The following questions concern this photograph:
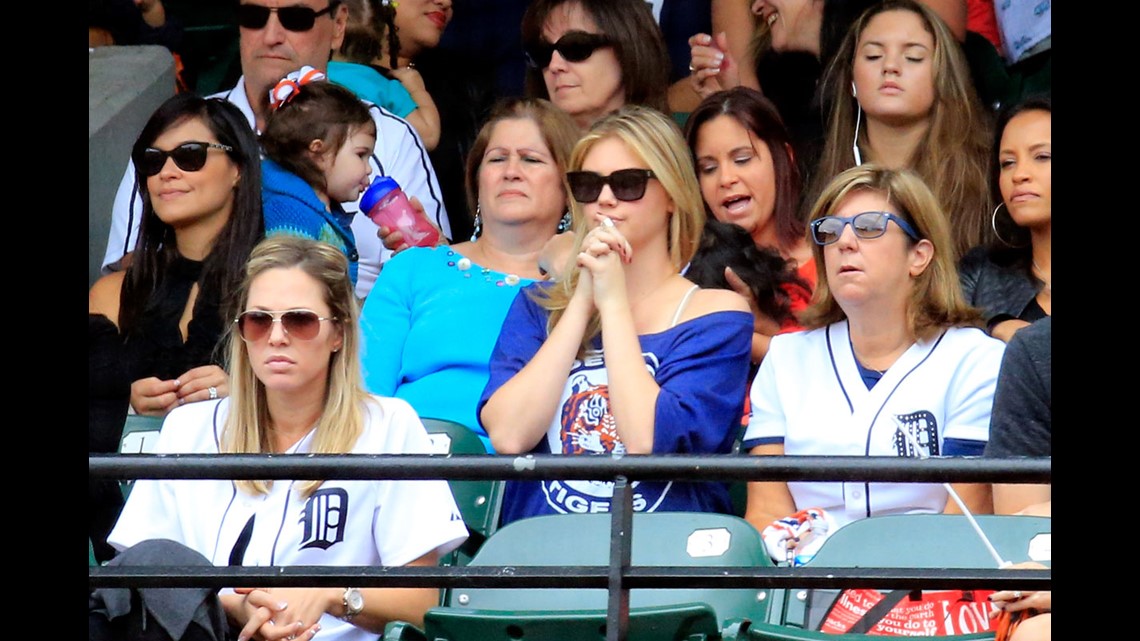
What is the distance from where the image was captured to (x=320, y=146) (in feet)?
17.7

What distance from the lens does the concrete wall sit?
6082 mm

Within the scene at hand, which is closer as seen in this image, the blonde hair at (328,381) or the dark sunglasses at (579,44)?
the blonde hair at (328,381)

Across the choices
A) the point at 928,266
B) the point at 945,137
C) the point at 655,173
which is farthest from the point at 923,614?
the point at 945,137

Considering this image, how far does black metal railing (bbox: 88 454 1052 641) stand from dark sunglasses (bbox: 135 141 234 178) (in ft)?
6.82

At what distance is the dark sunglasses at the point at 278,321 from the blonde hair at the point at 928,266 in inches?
49.9

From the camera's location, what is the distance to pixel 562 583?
10.2ft

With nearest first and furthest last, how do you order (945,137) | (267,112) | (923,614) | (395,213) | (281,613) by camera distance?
(923,614) → (281,613) → (945,137) → (395,213) → (267,112)

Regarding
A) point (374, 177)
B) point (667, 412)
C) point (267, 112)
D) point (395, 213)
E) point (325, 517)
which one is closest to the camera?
point (325, 517)

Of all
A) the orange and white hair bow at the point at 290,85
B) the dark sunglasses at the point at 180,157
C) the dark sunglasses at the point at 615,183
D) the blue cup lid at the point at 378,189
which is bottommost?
the dark sunglasses at the point at 615,183

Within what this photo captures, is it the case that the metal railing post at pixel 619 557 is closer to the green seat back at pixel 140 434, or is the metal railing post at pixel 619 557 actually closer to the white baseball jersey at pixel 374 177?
the green seat back at pixel 140 434

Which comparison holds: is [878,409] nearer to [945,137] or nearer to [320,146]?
[945,137]

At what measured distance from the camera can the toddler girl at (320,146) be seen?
5.36 m

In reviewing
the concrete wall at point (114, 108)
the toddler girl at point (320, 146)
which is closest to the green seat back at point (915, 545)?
the toddler girl at point (320, 146)

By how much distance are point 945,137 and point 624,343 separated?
54.0 inches
